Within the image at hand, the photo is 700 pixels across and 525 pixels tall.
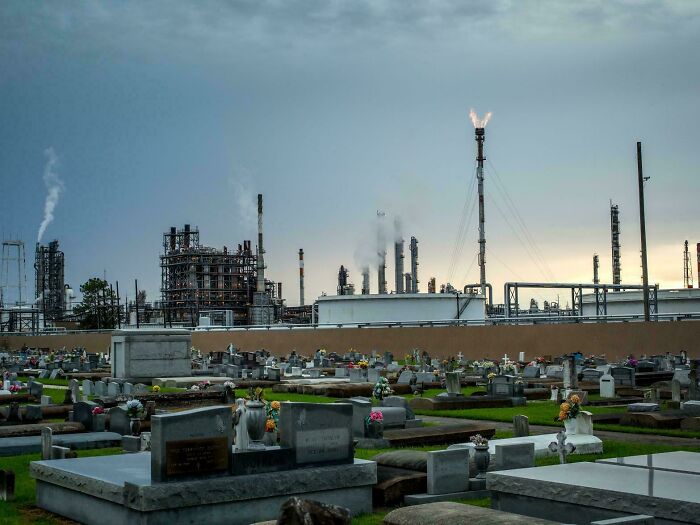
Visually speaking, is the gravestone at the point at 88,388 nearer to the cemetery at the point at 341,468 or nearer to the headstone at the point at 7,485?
the cemetery at the point at 341,468

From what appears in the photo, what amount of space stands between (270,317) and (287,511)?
3455 inches

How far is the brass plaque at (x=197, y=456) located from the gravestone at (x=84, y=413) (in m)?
10.1

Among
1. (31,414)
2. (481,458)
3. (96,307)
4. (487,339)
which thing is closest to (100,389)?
(31,414)

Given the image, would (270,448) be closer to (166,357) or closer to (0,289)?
(166,357)

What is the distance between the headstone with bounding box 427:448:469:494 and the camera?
13.0 metres

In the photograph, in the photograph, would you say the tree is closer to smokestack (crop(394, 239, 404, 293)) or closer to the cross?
smokestack (crop(394, 239, 404, 293))

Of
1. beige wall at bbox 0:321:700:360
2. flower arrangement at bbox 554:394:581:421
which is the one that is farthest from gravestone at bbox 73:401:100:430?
beige wall at bbox 0:321:700:360

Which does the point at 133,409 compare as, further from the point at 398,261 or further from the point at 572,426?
the point at 398,261

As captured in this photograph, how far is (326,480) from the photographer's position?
12219mm

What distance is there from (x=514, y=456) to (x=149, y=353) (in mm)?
26294

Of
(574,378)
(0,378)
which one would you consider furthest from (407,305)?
(574,378)

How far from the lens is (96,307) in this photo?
356 feet

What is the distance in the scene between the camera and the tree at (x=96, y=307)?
108 m

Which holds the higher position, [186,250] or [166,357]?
[186,250]
